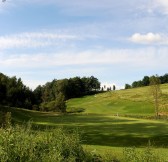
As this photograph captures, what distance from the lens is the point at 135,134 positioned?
32.4m

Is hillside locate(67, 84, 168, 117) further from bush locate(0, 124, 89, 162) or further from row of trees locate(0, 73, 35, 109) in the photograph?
bush locate(0, 124, 89, 162)

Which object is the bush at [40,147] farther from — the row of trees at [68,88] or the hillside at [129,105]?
the row of trees at [68,88]

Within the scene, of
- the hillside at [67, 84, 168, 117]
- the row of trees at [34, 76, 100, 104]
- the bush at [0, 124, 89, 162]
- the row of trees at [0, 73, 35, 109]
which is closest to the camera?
the bush at [0, 124, 89, 162]

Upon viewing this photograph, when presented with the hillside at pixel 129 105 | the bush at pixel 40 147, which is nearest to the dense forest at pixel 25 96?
the hillside at pixel 129 105

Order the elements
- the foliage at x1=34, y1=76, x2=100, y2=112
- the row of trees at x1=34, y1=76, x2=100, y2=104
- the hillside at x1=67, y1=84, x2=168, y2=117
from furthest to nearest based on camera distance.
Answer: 1. the row of trees at x1=34, y1=76, x2=100, y2=104
2. the foliage at x1=34, y1=76, x2=100, y2=112
3. the hillside at x1=67, y1=84, x2=168, y2=117

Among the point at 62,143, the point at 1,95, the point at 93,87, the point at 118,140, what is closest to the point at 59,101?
the point at 1,95

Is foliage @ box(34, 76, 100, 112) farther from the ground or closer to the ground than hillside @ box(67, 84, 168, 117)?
farther from the ground

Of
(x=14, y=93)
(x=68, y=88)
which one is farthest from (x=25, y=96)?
(x=68, y=88)

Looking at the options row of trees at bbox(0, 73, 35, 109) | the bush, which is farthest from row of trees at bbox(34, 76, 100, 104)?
the bush

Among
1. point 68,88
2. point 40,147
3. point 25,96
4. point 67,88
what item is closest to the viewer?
point 40,147

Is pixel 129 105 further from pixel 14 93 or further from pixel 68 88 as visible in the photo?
pixel 68 88

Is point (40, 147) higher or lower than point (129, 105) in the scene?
lower

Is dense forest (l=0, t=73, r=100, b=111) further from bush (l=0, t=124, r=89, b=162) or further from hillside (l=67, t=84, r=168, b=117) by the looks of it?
bush (l=0, t=124, r=89, b=162)

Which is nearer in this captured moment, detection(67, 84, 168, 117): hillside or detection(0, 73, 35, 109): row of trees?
detection(67, 84, 168, 117): hillside
